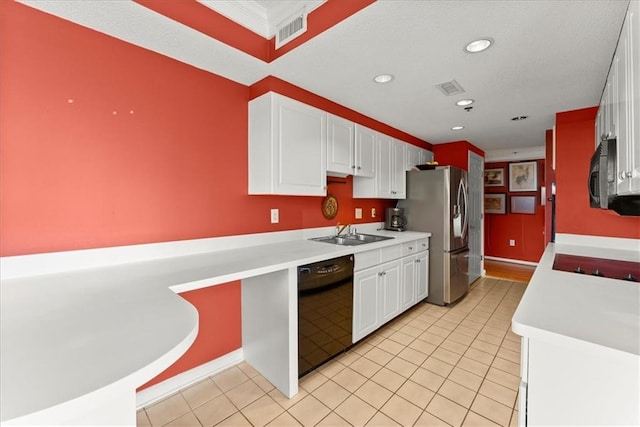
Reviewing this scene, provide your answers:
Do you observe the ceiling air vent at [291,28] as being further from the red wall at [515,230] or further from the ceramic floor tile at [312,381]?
the red wall at [515,230]

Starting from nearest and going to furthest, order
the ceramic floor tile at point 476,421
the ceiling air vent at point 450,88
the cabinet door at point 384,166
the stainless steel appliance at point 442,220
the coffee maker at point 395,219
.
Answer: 1. the ceramic floor tile at point 476,421
2. the ceiling air vent at point 450,88
3. the cabinet door at point 384,166
4. the stainless steel appliance at point 442,220
5. the coffee maker at point 395,219

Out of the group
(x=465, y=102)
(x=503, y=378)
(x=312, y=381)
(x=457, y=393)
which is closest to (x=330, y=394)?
(x=312, y=381)

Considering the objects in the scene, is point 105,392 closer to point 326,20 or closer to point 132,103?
point 132,103

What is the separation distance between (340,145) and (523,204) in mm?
4935

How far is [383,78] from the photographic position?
2084 millimetres

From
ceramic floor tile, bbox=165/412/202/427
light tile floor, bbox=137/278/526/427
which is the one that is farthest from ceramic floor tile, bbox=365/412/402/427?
ceramic floor tile, bbox=165/412/202/427

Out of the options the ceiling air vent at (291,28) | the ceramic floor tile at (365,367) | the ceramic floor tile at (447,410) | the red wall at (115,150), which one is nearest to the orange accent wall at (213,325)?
the red wall at (115,150)

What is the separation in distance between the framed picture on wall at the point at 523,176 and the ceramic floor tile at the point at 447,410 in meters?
5.28

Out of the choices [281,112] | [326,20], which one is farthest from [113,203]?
[326,20]

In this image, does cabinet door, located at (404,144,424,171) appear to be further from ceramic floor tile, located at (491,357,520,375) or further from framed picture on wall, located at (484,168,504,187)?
framed picture on wall, located at (484,168,504,187)

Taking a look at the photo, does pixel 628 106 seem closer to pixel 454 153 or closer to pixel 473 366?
pixel 473 366

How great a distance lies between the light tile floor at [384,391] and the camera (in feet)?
5.30

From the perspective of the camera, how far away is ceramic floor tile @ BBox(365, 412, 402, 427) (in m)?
1.57

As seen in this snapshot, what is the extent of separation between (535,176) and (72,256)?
685 cm
